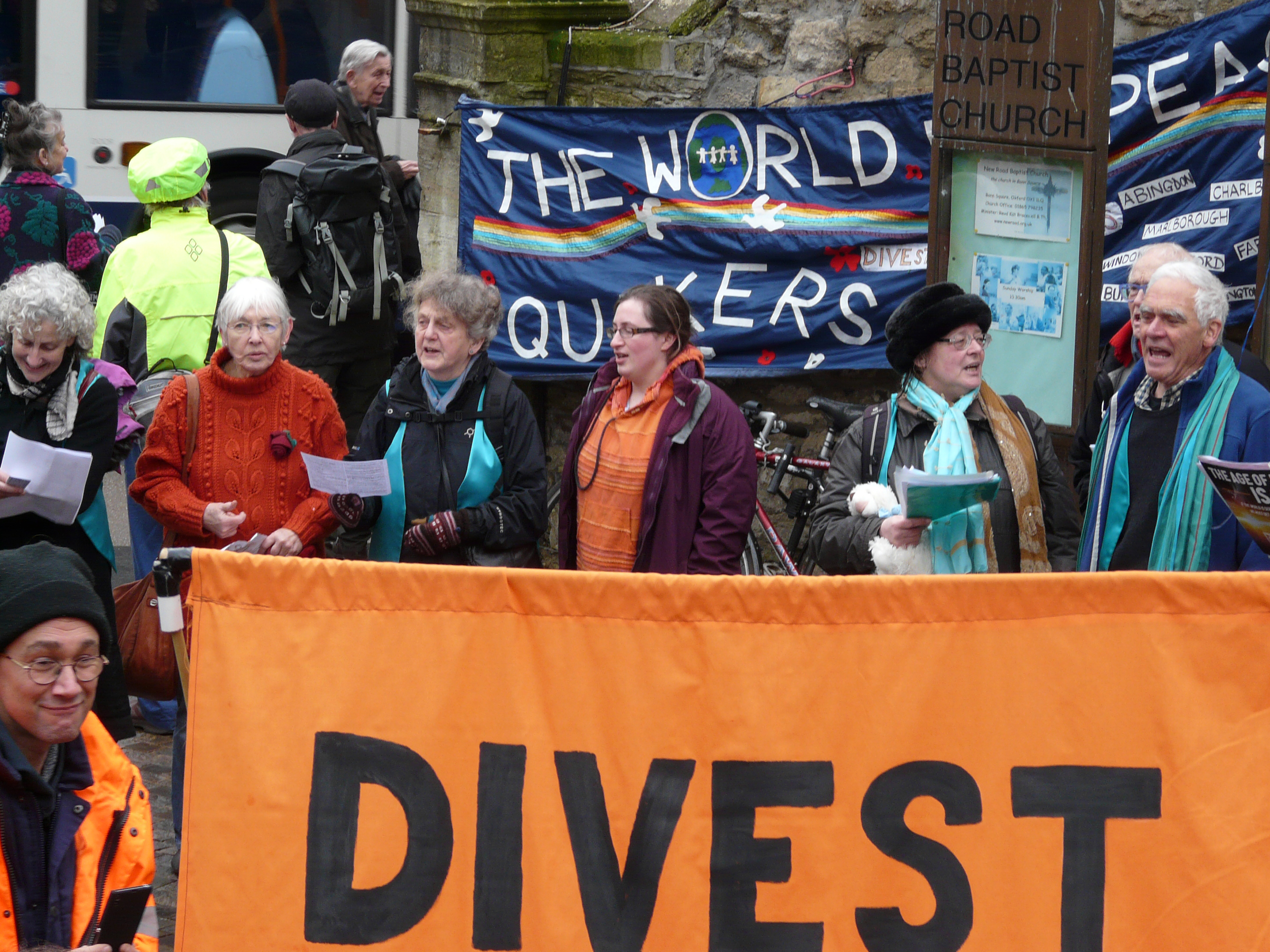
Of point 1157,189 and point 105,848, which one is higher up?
point 1157,189

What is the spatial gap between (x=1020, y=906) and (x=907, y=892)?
20cm

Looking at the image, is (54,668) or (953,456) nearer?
(54,668)

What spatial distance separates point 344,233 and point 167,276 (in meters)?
1.27

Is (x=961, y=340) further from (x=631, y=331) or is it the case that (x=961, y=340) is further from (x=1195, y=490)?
(x=631, y=331)

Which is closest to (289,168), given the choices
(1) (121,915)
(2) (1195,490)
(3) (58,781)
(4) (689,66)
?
(4) (689,66)

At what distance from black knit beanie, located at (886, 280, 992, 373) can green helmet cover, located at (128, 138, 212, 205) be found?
9.16ft

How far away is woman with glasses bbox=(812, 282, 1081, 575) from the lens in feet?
13.7

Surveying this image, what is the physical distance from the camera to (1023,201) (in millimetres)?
5223

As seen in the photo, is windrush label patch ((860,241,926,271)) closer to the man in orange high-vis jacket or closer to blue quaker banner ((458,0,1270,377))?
blue quaker banner ((458,0,1270,377))

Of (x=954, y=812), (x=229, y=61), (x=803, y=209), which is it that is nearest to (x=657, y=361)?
(x=954, y=812)

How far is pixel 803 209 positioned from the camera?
7.22 meters

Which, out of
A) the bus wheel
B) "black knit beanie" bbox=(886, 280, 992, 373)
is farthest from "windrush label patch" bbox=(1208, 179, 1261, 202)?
the bus wheel

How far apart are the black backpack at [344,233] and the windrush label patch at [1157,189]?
3037 mm

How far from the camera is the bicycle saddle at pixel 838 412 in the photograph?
6520mm
